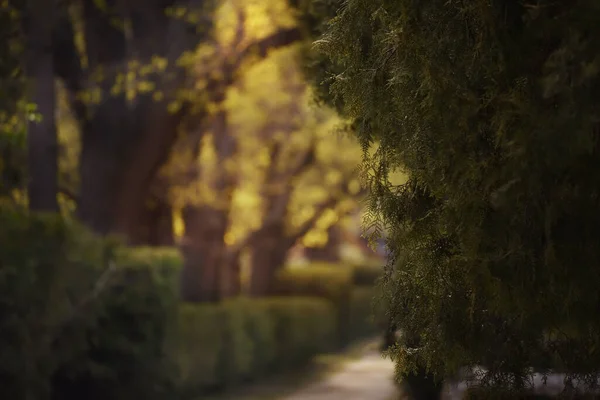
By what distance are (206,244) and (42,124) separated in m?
10.9

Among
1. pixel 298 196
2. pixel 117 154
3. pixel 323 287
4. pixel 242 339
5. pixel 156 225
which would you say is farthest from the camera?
pixel 323 287

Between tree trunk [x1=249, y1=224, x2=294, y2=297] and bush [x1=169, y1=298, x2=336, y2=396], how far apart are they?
3.28m

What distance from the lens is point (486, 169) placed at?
5863mm

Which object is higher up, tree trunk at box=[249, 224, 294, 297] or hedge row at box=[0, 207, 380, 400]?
tree trunk at box=[249, 224, 294, 297]

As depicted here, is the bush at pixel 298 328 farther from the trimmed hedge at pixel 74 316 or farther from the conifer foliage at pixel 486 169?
the conifer foliage at pixel 486 169

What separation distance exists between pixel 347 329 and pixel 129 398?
54.6 ft

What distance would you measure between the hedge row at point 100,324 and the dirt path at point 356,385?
1.45 m

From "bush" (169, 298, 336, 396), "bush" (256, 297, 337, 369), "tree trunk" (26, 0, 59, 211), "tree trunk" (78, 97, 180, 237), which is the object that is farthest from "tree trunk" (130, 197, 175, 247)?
"tree trunk" (26, 0, 59, 211)

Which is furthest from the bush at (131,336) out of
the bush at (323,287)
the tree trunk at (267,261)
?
the bush at (323,287)

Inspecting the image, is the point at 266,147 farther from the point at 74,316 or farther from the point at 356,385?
the point at 74,316

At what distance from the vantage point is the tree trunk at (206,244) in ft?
77.4

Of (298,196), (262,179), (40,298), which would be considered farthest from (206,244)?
(40,298)

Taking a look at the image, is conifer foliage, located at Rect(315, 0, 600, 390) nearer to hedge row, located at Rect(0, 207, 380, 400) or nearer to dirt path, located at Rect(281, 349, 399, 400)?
hedge row, located at Rect(0, 207, 380, 400)

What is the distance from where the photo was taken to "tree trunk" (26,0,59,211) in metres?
13.8
